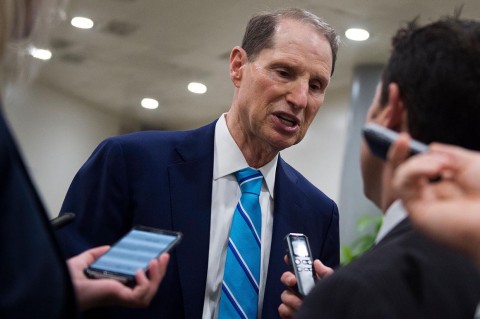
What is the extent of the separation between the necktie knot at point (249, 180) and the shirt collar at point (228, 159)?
0.01 meters

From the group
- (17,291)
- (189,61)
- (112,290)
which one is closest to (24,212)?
(17,291)

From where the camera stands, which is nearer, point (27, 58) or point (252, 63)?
point (27, 58)

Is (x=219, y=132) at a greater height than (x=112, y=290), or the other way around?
(x=219, y=132)

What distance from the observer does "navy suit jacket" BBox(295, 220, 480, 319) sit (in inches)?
47.0

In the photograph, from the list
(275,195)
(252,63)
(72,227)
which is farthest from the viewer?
(252,63)

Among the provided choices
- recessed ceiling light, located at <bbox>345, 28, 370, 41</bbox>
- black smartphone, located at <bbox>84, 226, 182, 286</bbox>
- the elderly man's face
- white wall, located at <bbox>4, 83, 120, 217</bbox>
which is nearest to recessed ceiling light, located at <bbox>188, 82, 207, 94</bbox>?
white wall, located at <bbox>4, 83, 120, 217</bbox>

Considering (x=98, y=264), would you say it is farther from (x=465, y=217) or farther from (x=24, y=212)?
(x=465, y=217)

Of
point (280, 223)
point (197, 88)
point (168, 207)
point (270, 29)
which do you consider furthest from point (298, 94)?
point (197, 88)

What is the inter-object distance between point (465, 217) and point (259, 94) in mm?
1583

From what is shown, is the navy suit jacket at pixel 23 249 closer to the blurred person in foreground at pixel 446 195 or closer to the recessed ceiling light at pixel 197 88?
the blurred person in foreground at pixel 446 195

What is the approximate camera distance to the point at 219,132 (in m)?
2.45

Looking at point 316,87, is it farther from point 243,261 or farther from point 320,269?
point 320,269

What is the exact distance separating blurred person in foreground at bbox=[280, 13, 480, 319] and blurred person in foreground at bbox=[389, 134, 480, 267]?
22 cm

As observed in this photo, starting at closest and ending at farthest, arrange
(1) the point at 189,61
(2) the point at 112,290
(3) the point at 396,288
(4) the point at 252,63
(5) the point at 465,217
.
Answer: (5) the point at 465,217, (3) the point at 396,288, (2) the point at 112,290, (4) the point at 252,63, (1) the point at 189,61
